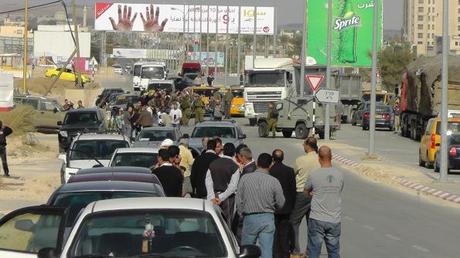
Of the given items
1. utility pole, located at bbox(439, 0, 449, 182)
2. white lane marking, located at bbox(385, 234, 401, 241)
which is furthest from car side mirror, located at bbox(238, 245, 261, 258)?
utility pole, located at bbox(439, 0, 449, 182)

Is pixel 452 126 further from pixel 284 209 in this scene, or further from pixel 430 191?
pixel 284 209

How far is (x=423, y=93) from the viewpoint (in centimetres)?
5419

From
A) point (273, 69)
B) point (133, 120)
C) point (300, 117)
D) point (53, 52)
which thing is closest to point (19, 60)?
point (53, 52)

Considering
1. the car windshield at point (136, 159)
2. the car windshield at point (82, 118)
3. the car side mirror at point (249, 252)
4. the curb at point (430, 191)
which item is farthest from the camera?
the car windshield at point (82, 118)

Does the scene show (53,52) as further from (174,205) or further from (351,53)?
(174,205)

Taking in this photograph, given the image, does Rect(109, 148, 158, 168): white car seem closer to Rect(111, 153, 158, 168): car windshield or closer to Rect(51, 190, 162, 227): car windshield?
Rect(111, 153, 158, 168): car windshield

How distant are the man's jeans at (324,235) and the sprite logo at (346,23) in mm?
75224

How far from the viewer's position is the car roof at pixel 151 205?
30.1ft

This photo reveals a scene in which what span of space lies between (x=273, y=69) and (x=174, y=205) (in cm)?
5689

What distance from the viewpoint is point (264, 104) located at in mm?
64750

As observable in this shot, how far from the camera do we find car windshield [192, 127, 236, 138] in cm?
3341

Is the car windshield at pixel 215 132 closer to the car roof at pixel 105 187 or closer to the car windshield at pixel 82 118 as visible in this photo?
the car windshield at pixel 82 118

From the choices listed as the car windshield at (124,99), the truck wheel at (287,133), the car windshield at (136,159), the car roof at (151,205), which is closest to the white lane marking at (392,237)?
the car windshield at (136,159)

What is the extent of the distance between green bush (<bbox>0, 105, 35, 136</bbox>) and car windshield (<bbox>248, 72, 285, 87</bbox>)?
821 inches
